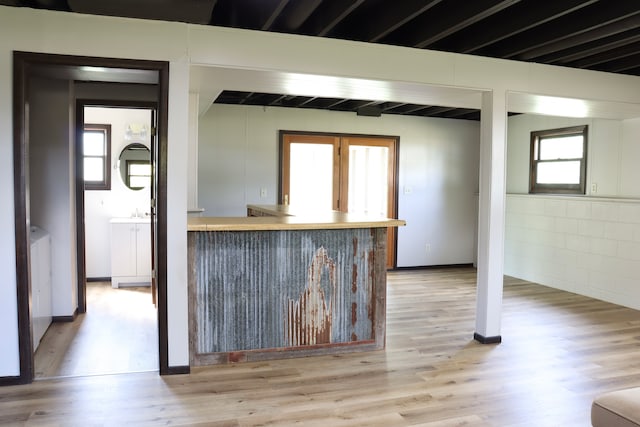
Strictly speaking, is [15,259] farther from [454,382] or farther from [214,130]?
[214,130]

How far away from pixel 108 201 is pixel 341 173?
308cm

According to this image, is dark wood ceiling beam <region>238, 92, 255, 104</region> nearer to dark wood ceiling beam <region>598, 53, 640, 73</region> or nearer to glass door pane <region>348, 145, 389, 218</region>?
glass door pane <region>348, 145, 389, 218</region>

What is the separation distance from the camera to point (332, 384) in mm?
3152

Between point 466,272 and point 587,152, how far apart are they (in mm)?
2315

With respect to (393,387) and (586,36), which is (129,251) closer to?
(393,387)

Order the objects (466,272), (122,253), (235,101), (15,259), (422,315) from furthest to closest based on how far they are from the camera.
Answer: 1. (466,272)
2. (235,101)
3. (122,253)
4. (422,315)
5. (15,259)

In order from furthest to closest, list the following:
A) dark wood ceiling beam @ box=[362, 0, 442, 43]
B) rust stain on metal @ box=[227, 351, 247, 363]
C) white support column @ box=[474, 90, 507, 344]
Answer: white support column @ box=[474, 90, 507, 344] → rust stain on metal @ box=[227, 351, 247, 363] → dark wood ceiling beam @ box=[362, 0, 442, 43]

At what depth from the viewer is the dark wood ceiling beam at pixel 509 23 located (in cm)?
297

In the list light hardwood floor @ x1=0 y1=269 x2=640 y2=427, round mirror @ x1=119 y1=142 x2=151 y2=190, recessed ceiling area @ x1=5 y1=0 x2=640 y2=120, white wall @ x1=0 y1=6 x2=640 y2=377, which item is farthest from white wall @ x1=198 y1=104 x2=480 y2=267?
light hardwood floor @ x1=0 y1=269 x2=640 y2=427

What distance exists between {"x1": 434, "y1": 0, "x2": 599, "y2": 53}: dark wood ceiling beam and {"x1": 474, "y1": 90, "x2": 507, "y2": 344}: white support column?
0.50m

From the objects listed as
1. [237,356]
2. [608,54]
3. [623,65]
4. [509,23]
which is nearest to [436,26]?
[509,23]

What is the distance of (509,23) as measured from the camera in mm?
3332

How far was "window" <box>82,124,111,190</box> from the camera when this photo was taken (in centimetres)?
623

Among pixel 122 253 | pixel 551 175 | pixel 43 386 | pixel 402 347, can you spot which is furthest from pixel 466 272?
pixel 43 386
